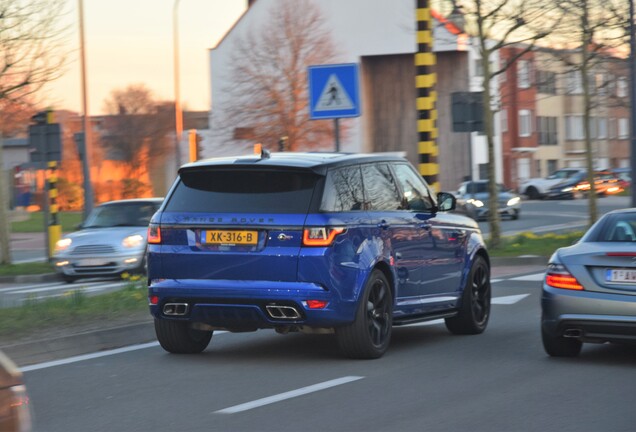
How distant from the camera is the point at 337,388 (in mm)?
8672

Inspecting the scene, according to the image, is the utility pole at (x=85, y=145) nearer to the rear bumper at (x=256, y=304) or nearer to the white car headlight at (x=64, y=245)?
the white car headlight at (x=64, y=245)

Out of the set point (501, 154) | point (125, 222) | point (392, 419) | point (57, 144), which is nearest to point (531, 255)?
point (125, 222)

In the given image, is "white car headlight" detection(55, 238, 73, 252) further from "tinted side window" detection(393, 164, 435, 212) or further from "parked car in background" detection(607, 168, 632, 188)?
"parked car in background" detection(607, 168, 632, 188)

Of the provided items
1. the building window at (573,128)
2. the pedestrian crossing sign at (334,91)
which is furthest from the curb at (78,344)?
the building window at (573,128)

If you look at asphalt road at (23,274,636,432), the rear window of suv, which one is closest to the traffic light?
asphalt road at (23,274,636,432)

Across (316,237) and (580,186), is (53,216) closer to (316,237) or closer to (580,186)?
(316,237)

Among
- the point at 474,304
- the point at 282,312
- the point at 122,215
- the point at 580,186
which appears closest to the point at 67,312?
the point at 282,312

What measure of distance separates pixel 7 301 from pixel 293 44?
51.3 metres

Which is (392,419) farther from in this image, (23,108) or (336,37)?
(336,37)

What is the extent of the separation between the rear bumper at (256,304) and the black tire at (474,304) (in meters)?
2.57

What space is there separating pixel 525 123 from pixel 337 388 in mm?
81399

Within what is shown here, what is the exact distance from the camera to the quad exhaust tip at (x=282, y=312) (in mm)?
9531

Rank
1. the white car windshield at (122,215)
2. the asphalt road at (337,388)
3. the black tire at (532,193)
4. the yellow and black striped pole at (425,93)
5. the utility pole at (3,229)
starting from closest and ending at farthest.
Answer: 1. the asphalt road at (337,388)
2. the yellow and black striped pole at (425,93)
3. the white car windshield at (122,215)
4. the utility pole at (3,229)
5. the black tire at (532,193)

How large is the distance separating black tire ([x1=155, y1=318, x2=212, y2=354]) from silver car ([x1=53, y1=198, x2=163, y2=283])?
1156 cm
